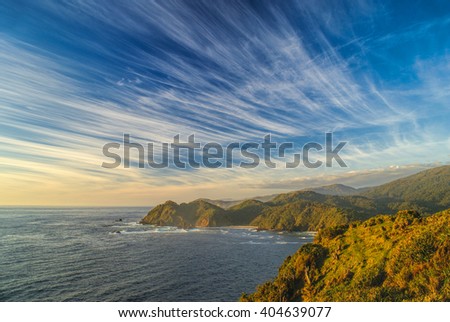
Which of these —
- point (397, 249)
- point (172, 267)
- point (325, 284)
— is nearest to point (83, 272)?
point (172, 267)

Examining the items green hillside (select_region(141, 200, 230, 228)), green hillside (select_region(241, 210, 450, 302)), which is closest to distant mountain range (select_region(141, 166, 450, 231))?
green hillside (select_region(141, 200, 230, 228))

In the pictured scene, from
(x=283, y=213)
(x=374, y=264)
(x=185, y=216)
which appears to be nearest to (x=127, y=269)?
(x=374, y=264)

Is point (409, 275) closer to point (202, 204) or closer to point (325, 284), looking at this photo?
point (325, 284)

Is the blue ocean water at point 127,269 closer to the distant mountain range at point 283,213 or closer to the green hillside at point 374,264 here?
the green hillside at point 374,264

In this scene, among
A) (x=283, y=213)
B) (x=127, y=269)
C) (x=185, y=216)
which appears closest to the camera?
(x=127, y=269)

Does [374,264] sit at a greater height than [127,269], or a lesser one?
greater

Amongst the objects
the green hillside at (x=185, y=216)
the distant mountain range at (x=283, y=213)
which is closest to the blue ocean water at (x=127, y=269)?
the distant mountain range at (x=283, y=213)

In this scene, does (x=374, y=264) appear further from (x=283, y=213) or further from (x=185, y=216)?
(x=185, y=216)

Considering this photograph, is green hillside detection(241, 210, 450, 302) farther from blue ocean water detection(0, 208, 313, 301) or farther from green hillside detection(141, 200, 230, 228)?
green hillside detection(141, 200, 230, 228)

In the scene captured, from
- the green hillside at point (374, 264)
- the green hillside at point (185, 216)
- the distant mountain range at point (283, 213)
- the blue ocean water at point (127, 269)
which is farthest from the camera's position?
the green hillside at point (185, 216)
